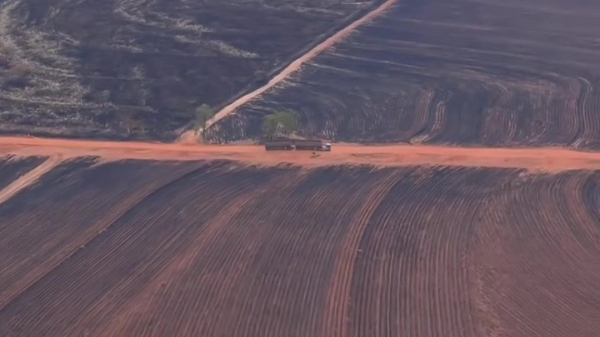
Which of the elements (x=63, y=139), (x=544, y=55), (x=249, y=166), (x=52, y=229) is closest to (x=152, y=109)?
(x=63, y=139)

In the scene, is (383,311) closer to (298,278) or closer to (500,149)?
(298,278)

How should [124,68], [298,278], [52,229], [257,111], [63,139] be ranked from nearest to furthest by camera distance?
1. [298,278]
2. [52,229]
3. [63,139]
4. [257,111]
5. [124,68]

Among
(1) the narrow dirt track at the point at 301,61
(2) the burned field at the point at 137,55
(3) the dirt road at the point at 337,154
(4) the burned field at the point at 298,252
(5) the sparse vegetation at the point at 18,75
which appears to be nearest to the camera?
(4) the burned field at the point at 298,252

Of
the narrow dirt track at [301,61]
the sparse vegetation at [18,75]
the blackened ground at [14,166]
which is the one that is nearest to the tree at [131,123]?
the narrow dirt track at [301,61]

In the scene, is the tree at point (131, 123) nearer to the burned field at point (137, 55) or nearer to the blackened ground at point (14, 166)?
the burned field at point (137, 55)

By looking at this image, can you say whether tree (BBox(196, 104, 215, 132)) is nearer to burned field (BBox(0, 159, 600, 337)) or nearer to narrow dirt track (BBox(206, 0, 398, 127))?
narrow dirt track (BBox(206, 0, 398, 127))

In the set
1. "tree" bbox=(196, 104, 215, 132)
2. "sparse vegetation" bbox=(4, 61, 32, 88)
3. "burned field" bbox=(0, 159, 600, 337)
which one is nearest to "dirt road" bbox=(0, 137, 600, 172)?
"burned field" bbox=(0, 159, 600, 337)
